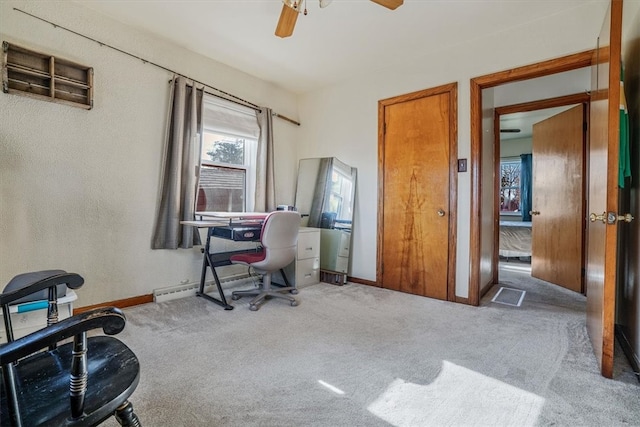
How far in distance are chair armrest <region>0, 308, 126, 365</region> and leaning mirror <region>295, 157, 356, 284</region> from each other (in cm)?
293

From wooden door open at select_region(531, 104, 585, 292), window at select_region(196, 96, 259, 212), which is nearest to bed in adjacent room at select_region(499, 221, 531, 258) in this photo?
wooden door open at select_region(531, 104, 585, 292)

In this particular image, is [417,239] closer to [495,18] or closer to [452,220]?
[452,220]

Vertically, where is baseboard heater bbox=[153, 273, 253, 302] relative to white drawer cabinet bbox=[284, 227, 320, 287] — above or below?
below

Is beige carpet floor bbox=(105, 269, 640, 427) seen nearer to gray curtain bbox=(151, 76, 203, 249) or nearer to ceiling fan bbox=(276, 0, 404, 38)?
gray curtain bbox=(151, 76, 203, 249)

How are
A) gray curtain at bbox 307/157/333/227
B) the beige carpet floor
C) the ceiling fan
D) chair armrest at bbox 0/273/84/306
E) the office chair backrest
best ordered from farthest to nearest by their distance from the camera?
gray curtain at bbox 307/157/333/227 → the office chair backrest → the ceiling fan → the beige carpet floor → chair armrest at bbox 0/273/84/306

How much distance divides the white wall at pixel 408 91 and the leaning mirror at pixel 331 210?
4.3 inches

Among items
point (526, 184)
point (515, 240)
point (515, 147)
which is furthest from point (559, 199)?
point (515, 147)

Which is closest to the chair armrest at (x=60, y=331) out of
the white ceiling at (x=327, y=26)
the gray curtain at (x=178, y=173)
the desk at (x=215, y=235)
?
the desk at (x=215, y=235)

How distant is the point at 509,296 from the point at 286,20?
328 cm

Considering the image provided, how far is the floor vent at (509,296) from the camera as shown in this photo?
3023 millimetres

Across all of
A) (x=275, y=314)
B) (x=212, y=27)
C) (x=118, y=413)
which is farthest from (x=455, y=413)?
(x=212, y=27)

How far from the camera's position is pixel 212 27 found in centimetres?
269

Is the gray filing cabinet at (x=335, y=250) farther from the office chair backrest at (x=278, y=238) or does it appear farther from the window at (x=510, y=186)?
the window at (x=510, y=186)

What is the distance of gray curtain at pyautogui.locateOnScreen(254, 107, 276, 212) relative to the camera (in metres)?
3.66
